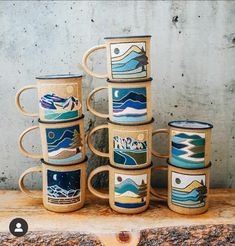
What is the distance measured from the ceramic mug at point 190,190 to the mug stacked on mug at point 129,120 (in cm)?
8

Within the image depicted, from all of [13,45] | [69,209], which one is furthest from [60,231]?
[13,45]

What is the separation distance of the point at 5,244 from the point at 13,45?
622 millimetres

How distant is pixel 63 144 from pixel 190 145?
34 centimetres

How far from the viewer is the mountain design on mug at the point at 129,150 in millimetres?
945

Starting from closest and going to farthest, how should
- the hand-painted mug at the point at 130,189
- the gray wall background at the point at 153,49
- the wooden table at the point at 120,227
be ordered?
the wooden table at the point at 120,227 → the hand-painted mug at the point at 130,189 → the gray wall background at the point at 153,49

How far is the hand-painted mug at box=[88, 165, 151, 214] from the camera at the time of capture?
0.95 m

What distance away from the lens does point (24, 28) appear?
3.73 feet

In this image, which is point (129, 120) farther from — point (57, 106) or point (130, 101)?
point (57, 106)

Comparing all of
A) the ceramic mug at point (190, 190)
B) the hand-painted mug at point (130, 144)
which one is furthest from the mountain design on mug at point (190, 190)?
the hand-painted mug at point (130, 144)

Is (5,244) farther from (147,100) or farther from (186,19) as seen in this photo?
(186,19)

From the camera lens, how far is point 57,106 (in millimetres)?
937

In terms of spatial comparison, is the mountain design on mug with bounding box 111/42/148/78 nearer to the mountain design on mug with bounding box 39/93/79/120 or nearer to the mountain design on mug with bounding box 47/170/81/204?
the mountain design on mug with bounding box 39/93/79/120

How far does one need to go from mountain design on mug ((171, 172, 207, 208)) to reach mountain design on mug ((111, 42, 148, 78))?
0.30m

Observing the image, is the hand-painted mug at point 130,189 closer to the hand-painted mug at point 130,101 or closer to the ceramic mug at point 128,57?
the hand-painted mug at point 130,101
